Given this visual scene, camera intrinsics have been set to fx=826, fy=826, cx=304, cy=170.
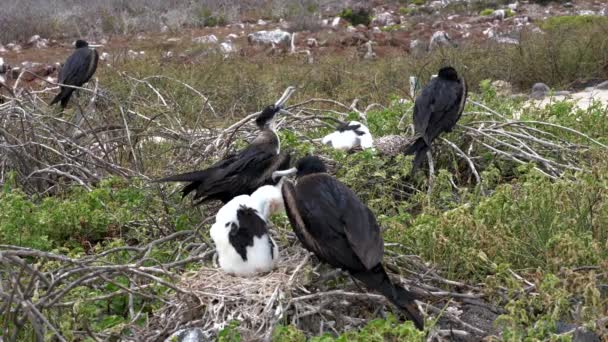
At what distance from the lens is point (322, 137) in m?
4.32

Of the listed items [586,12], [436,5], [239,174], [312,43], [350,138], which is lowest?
[436,5]

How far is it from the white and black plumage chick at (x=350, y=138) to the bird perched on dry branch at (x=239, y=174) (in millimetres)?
492

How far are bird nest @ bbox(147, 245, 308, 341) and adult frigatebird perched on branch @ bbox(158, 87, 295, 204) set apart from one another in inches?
23.5

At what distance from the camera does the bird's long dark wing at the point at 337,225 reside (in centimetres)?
240

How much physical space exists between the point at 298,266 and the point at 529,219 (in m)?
0.88

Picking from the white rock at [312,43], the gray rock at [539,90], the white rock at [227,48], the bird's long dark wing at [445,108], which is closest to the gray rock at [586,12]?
the white rock at [312,43]

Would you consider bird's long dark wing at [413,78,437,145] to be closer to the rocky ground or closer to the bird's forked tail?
the bird's forked tail

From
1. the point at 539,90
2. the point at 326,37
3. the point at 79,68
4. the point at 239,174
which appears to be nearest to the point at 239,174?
the point at 239,174

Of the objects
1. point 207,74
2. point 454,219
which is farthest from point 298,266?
point 207,74

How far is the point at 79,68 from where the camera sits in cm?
534

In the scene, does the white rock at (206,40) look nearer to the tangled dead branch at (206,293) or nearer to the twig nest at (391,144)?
the twig nest at (391,144)

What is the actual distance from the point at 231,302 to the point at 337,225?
39cm

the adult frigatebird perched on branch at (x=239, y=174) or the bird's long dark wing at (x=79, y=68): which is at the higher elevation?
the adult frigatebird perched on branch at (x=239, y=174)

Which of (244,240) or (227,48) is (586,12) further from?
(244,240)
